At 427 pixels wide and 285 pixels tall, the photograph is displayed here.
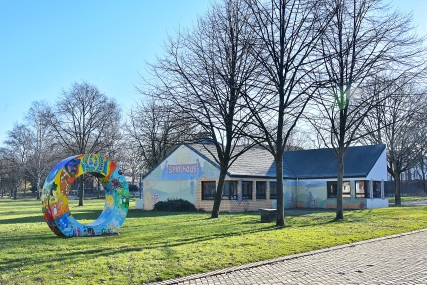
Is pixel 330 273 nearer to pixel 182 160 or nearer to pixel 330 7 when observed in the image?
pixel 330 7

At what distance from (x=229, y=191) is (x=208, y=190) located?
176 cm

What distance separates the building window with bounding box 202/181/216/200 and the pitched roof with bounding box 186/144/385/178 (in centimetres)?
174

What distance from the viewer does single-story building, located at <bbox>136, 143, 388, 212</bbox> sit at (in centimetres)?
3278

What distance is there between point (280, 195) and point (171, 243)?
23.2 ft

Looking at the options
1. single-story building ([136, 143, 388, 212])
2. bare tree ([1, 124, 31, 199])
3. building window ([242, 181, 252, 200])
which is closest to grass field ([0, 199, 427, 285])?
single-story building ([136, 143, 388, 212])

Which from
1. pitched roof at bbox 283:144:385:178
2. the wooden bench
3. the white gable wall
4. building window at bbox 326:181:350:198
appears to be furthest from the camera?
building window at bbox 326:181:350:198

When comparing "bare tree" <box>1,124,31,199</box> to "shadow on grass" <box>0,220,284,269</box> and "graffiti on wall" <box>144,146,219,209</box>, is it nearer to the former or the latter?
"graffiti on wall" <box>144,146,219,209</box>

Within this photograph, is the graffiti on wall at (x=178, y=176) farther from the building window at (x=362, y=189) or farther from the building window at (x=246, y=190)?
the building window at (x=362, y=189)

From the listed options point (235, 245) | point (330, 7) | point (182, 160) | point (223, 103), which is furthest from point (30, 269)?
point (182, 160)

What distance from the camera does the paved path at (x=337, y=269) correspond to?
8.67 meters

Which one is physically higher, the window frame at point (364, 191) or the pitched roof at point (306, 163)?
the pitched roof at point (306, 163)

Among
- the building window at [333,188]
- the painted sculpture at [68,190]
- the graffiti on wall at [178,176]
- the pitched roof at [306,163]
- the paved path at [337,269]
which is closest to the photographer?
the paved path at [337,269]

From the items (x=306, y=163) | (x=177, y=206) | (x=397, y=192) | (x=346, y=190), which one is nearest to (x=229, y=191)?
(x=177, y=206)

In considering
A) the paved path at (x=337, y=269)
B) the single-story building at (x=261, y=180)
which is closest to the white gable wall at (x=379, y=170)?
the single-story building at (x=261, y=180)
